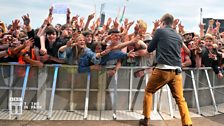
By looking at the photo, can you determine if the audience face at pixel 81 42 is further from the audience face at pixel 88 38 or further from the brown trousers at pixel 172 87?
the brown trousers at pixel 172 87

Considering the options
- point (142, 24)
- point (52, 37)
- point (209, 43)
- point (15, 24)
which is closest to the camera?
point (142, 24)

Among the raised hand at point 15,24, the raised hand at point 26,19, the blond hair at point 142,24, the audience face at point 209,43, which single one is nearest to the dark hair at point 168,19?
the blond hair at point 142,24

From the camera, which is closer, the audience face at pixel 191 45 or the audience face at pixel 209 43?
the audience face at pixel 191 45

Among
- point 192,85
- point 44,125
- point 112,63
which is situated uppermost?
point 112,63

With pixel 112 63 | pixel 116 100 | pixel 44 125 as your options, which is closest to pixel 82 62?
pixel 112 63

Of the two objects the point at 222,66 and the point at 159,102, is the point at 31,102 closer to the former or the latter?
the point at 159,102

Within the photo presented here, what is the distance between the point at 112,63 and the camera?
7.12m

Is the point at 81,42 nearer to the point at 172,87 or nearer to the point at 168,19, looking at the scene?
the point at 168,19

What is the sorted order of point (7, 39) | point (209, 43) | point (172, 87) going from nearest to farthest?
1. point (172, 87)
2. point (7, 39)
3. point (209, 43)

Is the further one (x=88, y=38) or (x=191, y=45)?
(x=191, y=45)

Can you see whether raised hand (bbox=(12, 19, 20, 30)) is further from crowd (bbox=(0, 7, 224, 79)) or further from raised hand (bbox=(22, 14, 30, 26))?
raised hand (bbox=(22, 14, 30, 26))

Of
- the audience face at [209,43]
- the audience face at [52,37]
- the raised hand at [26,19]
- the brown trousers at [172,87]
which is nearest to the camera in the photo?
the brown trousers at [172,87]

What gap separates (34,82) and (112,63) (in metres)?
1.73

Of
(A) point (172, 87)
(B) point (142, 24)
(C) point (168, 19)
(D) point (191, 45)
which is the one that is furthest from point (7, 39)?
(D) point (191, 45)
